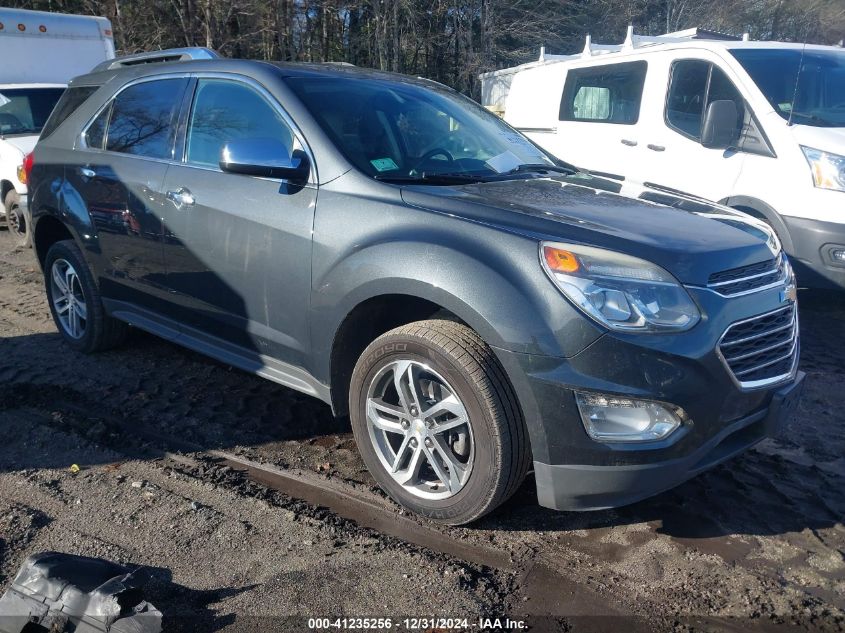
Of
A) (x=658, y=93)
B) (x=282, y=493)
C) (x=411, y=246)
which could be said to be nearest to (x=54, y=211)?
(x=282, y=493)

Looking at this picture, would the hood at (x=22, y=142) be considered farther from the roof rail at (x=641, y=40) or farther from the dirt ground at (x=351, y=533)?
the roof rail at (x=641, y=40)

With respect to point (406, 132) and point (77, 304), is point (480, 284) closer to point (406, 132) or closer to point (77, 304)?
point (406, 132)

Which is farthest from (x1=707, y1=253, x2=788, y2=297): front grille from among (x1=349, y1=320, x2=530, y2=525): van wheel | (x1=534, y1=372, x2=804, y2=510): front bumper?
(x1=349, y1=320, x2=530, y2=525): van wheel

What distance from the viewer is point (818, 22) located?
18406mm

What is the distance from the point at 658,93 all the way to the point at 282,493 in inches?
212

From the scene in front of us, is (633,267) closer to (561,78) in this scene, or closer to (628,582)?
(628,582)

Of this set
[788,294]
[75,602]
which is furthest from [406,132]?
[75,602]

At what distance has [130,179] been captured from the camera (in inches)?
167

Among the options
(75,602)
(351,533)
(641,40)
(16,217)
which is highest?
(641,40)

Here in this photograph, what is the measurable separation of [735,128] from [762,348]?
385 centimetres

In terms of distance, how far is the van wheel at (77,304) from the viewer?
15.9ft

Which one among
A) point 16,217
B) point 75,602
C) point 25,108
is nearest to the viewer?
point 75,602

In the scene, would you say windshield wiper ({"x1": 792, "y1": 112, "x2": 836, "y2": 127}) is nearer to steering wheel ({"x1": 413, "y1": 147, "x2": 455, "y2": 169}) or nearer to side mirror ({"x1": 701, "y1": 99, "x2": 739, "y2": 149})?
side mirror ({"x1": 701, "y1": 99, "x2": 739, "y2": 149})

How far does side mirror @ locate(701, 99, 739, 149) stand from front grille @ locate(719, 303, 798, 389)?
3445mm
